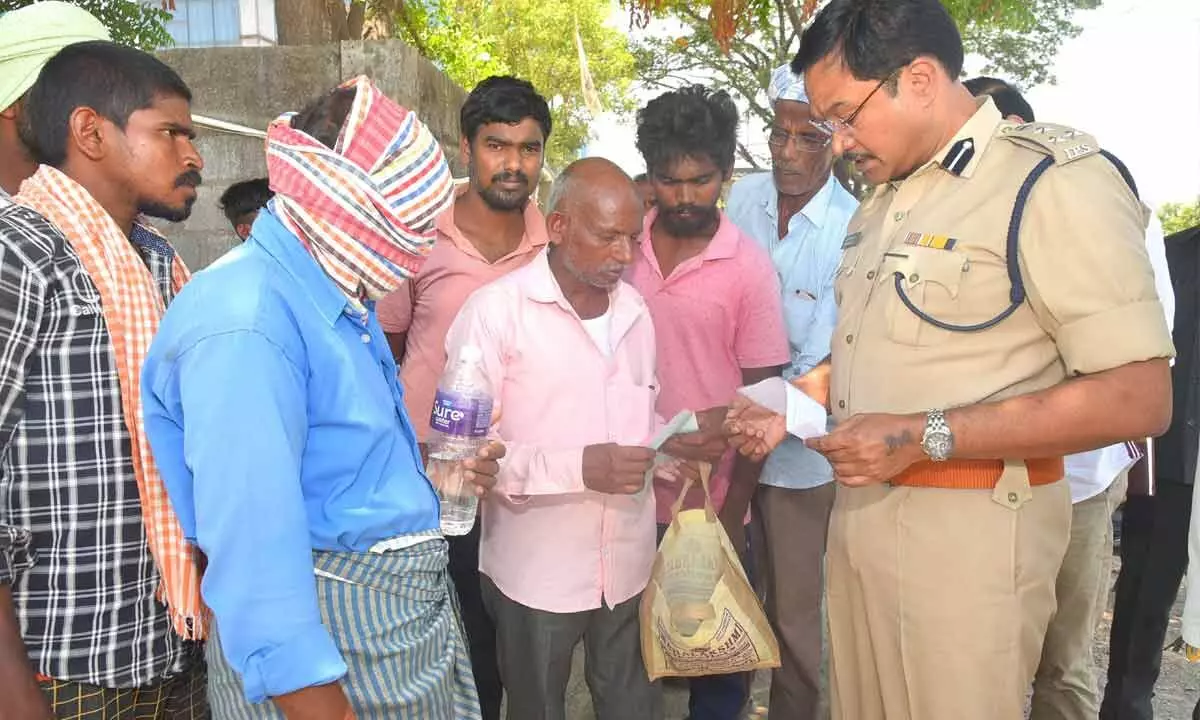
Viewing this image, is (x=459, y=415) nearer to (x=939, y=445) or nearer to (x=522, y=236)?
(x=939, y=445)

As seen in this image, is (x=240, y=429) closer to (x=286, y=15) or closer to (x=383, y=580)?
(x=383, y=580)

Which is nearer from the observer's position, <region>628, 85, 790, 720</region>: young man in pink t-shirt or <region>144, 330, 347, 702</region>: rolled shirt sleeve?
<region>144, 330, 347, 702</region>: rolled shirt sleeve

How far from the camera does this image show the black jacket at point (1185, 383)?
3.31m

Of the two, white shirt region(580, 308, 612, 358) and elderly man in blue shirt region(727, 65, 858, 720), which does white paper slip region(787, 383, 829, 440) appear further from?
elderly man in blue shirt region(727, 65, 858, 720)

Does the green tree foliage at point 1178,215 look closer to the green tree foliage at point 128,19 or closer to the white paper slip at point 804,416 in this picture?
the green tree foliage at point 128,19

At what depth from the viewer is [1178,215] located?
19.4m

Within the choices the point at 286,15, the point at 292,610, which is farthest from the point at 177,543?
the point at 286,15

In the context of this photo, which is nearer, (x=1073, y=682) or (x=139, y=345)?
(x=139, y=345)

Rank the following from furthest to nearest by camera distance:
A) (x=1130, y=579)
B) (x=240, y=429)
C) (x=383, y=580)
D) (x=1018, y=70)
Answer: (x=1018, y=70)
(x=1130, y=579)
(x=383, y=580)
(x=240, y=429)

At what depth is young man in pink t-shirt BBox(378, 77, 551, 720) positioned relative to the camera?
3135mm

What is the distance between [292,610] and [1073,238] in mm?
1592

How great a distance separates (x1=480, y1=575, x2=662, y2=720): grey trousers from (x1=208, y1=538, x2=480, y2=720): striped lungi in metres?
0.85

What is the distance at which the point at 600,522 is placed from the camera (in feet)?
8.80

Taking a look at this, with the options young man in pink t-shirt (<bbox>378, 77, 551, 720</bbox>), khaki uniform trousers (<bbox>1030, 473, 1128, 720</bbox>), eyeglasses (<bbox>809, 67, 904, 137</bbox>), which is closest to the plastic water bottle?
young man in pink t-shirt (<bbox>378, 77, 551, 720</bbox>)
